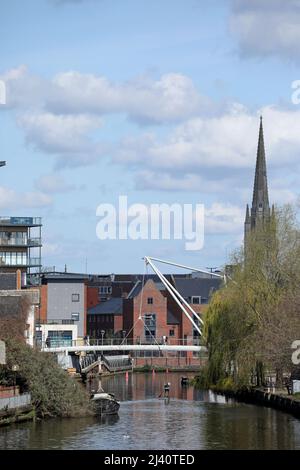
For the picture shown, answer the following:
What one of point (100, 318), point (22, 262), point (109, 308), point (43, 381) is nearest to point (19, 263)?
point (22, 262)

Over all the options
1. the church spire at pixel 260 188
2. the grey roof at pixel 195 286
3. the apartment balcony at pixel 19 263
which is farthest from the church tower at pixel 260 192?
the apartment balcony at pixel 19 263

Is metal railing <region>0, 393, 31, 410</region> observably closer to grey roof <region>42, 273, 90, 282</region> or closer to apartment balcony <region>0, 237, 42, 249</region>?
grey roof <region>42, 273, 90, 282</region>

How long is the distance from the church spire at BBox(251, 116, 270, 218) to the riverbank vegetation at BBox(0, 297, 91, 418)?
117844 millimetres

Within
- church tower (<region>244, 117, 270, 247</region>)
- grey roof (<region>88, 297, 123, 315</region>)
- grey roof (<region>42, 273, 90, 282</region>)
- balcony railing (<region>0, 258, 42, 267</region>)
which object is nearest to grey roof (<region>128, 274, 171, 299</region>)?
grey roof (<region>88, 297, 123, 315</region>)

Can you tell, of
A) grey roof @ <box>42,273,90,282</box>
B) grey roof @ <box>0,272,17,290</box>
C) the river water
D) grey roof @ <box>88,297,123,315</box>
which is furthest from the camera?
grey roof @ <box>88,297,123,315</box>

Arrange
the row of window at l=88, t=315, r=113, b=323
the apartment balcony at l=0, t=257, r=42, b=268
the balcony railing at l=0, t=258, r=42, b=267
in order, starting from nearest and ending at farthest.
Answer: the apartment balcony at l=0, t=257, r=42, b=268, the balcony railing at l=0, t=258, r=42, b=267, the row of window at l=88, t=315, r=113, b=323

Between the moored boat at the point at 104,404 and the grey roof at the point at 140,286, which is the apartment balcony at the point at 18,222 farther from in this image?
the moored boat at the point at 104,404

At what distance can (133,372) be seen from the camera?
12275 centimetres

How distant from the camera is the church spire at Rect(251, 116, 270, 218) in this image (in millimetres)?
169625

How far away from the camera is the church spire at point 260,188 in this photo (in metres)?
170

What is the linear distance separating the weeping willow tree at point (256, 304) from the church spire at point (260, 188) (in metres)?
100

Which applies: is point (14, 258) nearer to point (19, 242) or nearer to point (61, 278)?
point (19, 242)

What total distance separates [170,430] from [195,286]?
92713 mm

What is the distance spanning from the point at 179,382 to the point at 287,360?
4152cm
